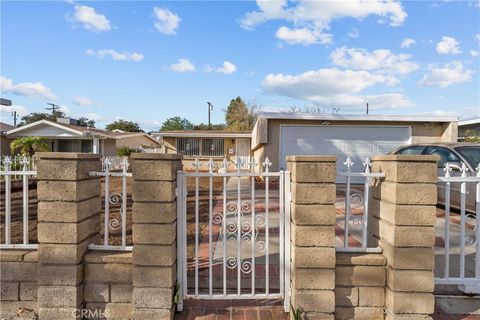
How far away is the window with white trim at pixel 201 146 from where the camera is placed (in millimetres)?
20359

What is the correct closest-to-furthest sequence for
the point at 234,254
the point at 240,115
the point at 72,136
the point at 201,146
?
the point at 234,254, the point at 72,136, the point at 201,146, the point at 240,115

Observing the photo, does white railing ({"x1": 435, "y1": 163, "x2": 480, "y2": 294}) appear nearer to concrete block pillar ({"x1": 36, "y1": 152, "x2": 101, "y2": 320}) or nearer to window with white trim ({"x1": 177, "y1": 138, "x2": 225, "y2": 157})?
concrete block pillar ({"x1": 36, "y1": 152, "x2": 101, "y2": 320})

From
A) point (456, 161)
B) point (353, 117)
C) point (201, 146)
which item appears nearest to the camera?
point (456, 161)

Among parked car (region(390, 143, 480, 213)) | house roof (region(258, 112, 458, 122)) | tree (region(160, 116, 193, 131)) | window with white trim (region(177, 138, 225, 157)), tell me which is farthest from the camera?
tree (region(160, 116, 193, 131))

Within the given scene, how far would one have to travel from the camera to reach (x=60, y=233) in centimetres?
271

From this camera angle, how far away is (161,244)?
2.68 meters

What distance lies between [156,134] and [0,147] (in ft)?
35.2

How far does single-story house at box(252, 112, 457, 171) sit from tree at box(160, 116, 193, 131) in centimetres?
4282

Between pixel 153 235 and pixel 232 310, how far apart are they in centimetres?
100

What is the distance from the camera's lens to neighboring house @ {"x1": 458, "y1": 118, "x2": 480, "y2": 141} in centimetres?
1657

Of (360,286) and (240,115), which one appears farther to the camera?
(240,115)

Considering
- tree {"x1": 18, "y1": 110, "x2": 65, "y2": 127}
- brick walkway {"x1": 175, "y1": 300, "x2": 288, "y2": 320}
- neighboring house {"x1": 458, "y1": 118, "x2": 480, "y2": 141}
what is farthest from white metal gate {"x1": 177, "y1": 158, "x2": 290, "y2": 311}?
tree {"x1": 18, "y1": 110, "x2": 65, "y2": 127}

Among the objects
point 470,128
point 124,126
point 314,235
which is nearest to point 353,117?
point 314,235

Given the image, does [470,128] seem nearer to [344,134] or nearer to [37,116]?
[344,134]
